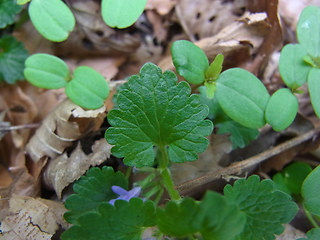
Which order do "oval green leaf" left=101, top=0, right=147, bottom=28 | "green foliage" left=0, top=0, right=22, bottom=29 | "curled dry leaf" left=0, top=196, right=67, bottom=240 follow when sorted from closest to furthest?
"curled dry leaf" left=0, top=196, right=67, bottom=240, "oval green leaf" left=101, top=0, right=147, bottom=28, "green foliage" left=0, top=0, right=22, bottom=29

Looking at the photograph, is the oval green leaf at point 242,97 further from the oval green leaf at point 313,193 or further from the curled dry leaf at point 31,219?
the curled dry leaf at point 31,219

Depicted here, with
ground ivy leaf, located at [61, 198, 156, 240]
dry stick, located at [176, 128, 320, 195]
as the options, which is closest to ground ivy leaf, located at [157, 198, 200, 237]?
ground ivy leaf, located at [61, 198, 156, 240]

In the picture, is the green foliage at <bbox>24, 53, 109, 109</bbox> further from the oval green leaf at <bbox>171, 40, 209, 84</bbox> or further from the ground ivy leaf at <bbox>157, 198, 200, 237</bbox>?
the ground ivy leaf at <bbox>157, 198, 200, 237</bbox>

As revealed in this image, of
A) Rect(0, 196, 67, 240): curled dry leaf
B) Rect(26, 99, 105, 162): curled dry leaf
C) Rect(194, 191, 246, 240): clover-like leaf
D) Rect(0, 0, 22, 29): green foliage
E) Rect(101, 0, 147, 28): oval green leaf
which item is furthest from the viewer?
Rect(0, 0, 22, 29): green foliage

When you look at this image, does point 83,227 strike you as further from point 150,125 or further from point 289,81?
point 289,81

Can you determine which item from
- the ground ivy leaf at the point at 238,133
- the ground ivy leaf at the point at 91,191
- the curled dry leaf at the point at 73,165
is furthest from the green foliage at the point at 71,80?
the ground ivy leaf at the point at 238,133

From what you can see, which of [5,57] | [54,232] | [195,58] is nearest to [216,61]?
[195,58]

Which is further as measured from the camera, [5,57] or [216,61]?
[5,57]
